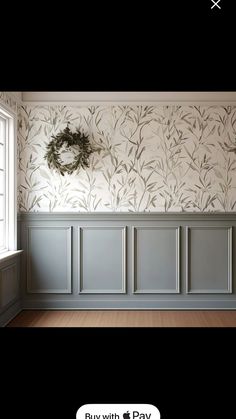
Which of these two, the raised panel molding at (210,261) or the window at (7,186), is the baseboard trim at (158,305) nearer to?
the raised panel molding at (210,261)

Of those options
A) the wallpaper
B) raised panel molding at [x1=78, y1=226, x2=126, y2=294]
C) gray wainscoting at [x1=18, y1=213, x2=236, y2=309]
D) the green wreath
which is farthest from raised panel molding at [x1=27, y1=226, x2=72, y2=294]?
the wallpaper

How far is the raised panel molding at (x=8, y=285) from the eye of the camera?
3.06 m

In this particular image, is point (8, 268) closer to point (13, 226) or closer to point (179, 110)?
point (13, 226)

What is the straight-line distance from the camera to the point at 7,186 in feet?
11.3

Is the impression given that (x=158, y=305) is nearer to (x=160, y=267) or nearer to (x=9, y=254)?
(x=160, y=267)

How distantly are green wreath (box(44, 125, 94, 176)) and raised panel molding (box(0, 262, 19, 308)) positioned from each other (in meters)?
1.00

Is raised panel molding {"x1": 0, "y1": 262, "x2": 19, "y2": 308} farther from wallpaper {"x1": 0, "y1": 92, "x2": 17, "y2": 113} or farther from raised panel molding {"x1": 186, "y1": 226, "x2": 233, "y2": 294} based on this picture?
raised panel molding {"x1": 186, "y1": 226, "x2": 233, "y2": 294}

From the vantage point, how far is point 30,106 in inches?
141

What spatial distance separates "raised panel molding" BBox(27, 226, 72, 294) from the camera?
11.8 ft

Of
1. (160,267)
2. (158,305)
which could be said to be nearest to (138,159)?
(160,267)

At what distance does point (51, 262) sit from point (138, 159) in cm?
129

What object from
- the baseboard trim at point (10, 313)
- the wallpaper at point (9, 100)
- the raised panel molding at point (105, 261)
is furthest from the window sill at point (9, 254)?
the wallpaper at point (9, 100)
